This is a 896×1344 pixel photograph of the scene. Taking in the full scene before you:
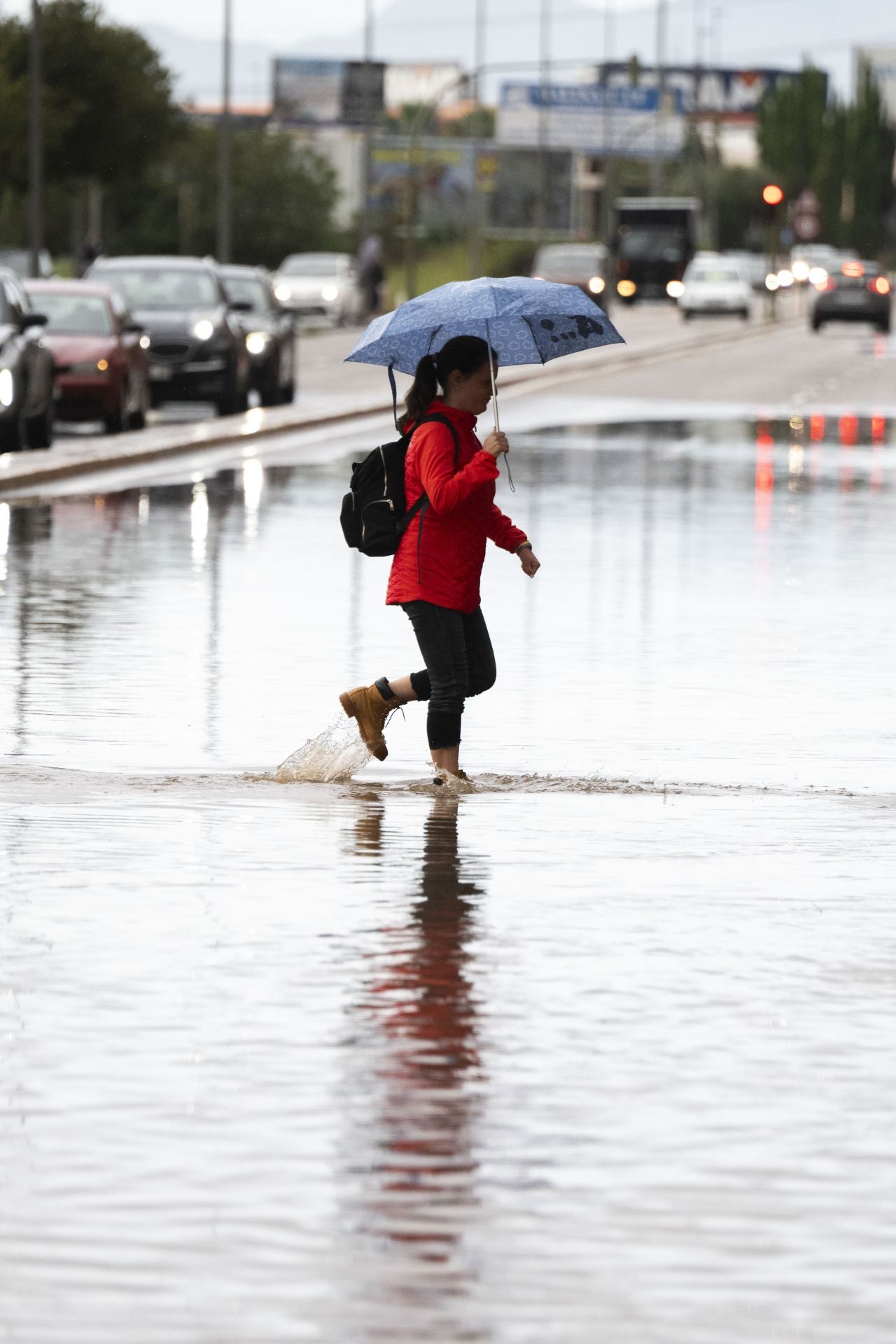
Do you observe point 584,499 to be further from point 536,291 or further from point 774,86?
point 774,86

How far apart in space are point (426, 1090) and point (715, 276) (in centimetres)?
8407

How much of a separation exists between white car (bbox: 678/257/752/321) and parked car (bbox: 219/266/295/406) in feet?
155

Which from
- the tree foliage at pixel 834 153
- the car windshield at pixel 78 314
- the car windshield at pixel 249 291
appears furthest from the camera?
the tree foliage at pixel 834 153

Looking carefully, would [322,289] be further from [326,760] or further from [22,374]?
[326,760]

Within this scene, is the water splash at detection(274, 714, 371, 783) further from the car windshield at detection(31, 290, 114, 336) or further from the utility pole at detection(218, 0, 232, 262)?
the utility pole at detection(218, 0, 232, 262)

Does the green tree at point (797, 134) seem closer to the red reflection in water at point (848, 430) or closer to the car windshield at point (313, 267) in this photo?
the car windshield at point (313, 267)

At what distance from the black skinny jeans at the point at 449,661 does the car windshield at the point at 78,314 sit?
2251cm

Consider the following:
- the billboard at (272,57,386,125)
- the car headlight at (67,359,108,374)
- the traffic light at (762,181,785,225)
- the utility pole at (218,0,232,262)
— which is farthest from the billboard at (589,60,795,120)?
the car headlight at (67,359,108,374)

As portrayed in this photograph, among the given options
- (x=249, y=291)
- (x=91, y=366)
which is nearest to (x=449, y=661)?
(x=91, y=366)

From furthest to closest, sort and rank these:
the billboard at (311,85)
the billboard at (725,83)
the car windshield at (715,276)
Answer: the billboard at (725,83) → the billboard at (311,85) → the car windshield at (715,276)

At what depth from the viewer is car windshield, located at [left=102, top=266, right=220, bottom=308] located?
38188 mm

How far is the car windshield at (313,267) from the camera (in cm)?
8106

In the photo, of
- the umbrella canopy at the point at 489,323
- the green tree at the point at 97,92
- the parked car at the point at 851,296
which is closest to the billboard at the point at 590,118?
the parked car at the point at 851,296

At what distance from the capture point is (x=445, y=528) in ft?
34.6
